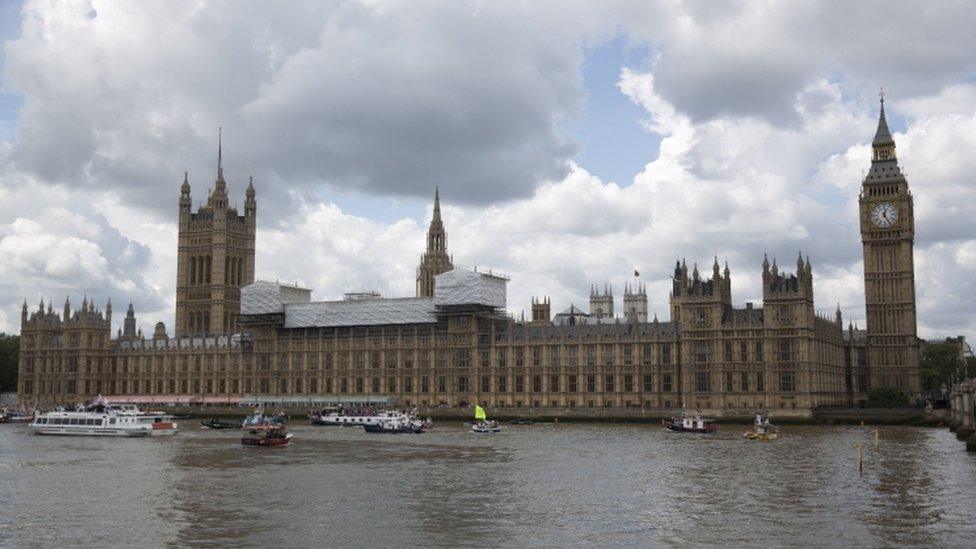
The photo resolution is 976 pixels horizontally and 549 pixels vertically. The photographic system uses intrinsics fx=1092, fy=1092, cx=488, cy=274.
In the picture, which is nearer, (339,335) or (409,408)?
(409,408)

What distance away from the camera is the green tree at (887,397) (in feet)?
484

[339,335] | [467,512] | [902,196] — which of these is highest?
[902,196]

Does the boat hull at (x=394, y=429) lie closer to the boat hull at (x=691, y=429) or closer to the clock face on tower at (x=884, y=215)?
the boat hull at (x=691, y=429)

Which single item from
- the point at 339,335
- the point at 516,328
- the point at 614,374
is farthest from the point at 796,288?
the point at 339,335

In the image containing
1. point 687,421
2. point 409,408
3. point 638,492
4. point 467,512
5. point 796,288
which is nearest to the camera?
point 467,512

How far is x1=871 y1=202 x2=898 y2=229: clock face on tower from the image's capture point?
16750cm

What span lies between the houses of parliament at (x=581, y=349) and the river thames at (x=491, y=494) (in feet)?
151

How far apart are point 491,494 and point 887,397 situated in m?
102

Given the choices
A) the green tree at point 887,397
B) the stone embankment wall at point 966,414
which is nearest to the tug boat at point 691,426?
the stone embankment wall at point 966,414

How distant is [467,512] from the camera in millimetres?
54500

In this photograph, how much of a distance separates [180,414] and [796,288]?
103 m

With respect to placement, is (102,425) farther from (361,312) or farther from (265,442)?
(361,312)

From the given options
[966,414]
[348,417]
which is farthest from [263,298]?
[966,414]

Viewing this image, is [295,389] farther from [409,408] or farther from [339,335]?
[409,408]
